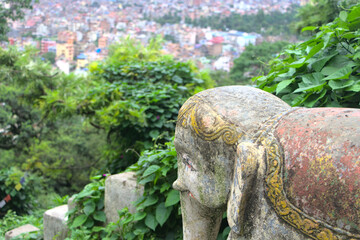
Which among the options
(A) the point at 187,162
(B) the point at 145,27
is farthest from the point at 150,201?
(B) the point at 145,27

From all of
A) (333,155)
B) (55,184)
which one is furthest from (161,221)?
(55,184)

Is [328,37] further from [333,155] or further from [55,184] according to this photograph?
[55,184]

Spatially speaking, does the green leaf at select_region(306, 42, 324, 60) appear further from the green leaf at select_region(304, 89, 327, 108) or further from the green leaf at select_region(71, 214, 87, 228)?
the green leaf at select_region(71, 214, 87, 228)

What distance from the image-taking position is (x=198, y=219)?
1.67m

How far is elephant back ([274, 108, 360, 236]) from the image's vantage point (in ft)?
3.70

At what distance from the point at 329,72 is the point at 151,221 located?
158 centimetres

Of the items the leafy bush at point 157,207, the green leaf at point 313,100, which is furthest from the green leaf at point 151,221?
the green leaf at point 313,100

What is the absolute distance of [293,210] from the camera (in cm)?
123

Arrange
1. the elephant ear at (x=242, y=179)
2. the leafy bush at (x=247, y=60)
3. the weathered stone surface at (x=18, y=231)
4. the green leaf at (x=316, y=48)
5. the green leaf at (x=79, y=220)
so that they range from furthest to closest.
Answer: the leafy bush at (x=247, y=60) → the weathered stone surface at (x=18, y=231) → the green leaf at (x=79, y=220) → the green leaf at (x=316, y=48) → the elephant ear at (x=242, y=179)

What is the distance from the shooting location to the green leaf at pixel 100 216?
312cm

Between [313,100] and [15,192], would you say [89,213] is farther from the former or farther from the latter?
[15,192]

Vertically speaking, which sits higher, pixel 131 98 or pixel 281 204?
pixel 281 204

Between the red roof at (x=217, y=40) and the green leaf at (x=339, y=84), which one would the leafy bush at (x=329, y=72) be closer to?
the green leaf at (x=339, y=84)

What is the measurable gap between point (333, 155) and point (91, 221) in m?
2.49
